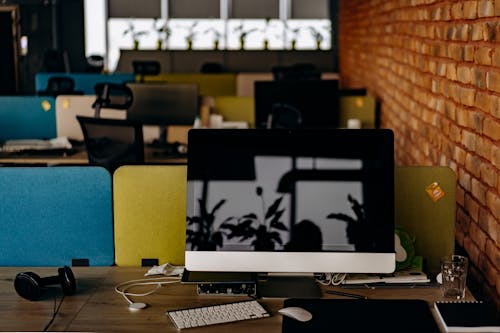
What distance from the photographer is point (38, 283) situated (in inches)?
81.6

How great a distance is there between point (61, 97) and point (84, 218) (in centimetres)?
306

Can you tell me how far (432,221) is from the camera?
2361 millimetres

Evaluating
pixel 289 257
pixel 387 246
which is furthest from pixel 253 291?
pixel 387 246

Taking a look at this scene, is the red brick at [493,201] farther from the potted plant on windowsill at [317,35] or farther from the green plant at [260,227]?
the potted plant on windowsill at [317,35]

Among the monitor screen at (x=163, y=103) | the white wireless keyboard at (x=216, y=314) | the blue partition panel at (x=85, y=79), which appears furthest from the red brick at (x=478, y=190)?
the blue partition panel at (x=85, y=79)

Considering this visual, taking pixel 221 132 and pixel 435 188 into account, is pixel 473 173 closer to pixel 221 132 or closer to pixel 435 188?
pixel 435 188

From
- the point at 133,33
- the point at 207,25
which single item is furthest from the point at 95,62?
the point at 207,25

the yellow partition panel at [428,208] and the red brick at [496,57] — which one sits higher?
the red brick at [496,57]

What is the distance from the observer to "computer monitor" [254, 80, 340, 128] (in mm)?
5016

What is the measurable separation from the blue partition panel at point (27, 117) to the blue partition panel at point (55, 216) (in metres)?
2.96

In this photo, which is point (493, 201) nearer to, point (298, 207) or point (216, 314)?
point (298, 207)

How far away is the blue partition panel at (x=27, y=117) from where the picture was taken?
17.3 ft

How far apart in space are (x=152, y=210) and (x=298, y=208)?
0.55 meters

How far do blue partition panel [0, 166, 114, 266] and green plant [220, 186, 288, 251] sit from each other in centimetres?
53
